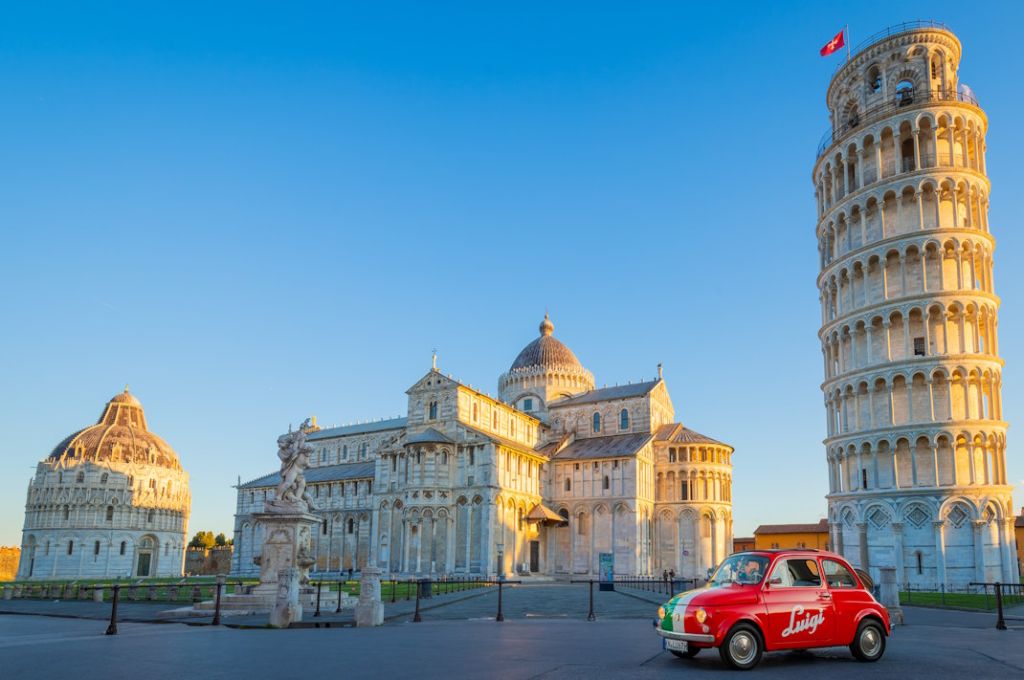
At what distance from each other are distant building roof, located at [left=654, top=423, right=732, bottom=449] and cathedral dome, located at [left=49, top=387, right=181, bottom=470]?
81310 mm

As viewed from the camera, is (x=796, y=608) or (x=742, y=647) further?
(x=796, y=608)

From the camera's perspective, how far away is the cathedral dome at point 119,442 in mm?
113688

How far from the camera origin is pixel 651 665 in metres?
12.3

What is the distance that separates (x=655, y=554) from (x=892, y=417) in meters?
29.2

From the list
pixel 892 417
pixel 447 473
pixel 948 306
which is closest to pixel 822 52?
pixel 948 306

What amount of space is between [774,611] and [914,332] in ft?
127

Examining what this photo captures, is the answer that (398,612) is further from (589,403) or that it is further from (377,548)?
(589,403)

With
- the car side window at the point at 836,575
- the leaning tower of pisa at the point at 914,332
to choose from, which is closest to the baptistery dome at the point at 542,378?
the leaning tower of pisa at the point at 914,332

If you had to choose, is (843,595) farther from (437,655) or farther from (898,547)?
(898,547)

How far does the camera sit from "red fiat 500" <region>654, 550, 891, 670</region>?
39.0 feet

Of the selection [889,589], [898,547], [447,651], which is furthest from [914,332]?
[447,651]

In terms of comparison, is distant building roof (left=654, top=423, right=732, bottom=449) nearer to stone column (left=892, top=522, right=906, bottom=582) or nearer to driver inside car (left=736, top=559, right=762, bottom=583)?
stone column (left=892, top=522, right=906, bottom=582)

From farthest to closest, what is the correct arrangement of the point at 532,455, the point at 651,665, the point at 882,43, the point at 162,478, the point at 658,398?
the point at 162,478 < the point at 658,398 < the point at 532,455 < the point at 882,43 < the point at 651,665

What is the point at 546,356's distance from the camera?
82.6 metres
